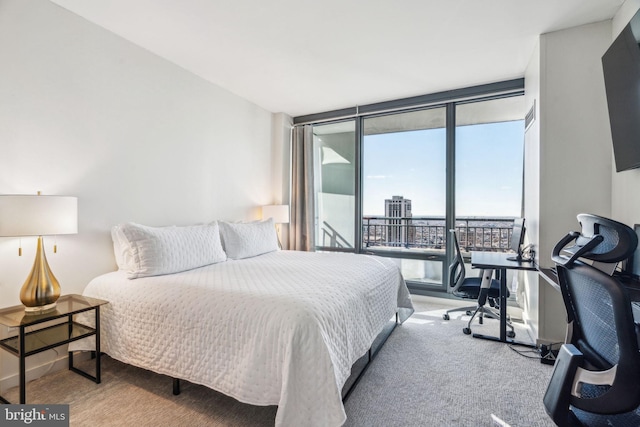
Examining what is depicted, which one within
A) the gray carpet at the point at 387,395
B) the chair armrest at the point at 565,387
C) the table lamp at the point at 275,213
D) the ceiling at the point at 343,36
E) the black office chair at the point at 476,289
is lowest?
the gray carpet at the point at 387,395

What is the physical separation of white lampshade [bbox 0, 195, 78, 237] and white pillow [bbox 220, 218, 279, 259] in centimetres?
139

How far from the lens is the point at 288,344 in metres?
1.46

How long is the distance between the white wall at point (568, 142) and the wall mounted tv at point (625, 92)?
1.25 feet

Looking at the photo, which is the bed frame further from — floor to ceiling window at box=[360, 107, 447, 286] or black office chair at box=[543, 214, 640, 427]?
floor to ceiling window at box=[360, 107, 447, 286]

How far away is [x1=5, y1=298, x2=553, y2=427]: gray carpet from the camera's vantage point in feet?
5.68

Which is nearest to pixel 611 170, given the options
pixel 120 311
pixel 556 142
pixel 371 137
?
pixel 556 142

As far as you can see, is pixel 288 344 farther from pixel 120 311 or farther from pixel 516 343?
pixel 516 343

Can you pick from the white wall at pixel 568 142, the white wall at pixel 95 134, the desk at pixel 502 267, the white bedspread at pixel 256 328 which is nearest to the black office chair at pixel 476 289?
the desk at pixel 502 267

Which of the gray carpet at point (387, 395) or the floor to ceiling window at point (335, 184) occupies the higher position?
the floor to ceiling window at point (335, 184)

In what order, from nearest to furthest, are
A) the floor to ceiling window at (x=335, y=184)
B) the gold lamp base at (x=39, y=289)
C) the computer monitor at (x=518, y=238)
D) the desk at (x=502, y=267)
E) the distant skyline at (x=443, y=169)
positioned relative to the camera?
the gold lamp base at (x=39, y=289), the desk at (x=502, y=267), the computer monitor at (x=518, y=238), the distant skyline at (x=443, y=169), the floor to ceiling window at (x=335, y=184)

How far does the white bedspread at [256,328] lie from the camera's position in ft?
4.76

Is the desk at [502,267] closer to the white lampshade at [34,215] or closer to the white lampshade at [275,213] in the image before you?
the white lampshade at [275,213]

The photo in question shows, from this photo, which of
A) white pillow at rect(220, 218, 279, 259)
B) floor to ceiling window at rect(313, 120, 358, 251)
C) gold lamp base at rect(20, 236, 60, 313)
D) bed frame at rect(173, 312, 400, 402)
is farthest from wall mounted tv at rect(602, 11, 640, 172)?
gold lamp base at rect(20, 236, 60, 313)

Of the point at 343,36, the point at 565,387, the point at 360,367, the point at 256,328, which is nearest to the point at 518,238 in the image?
the point at 360,367
